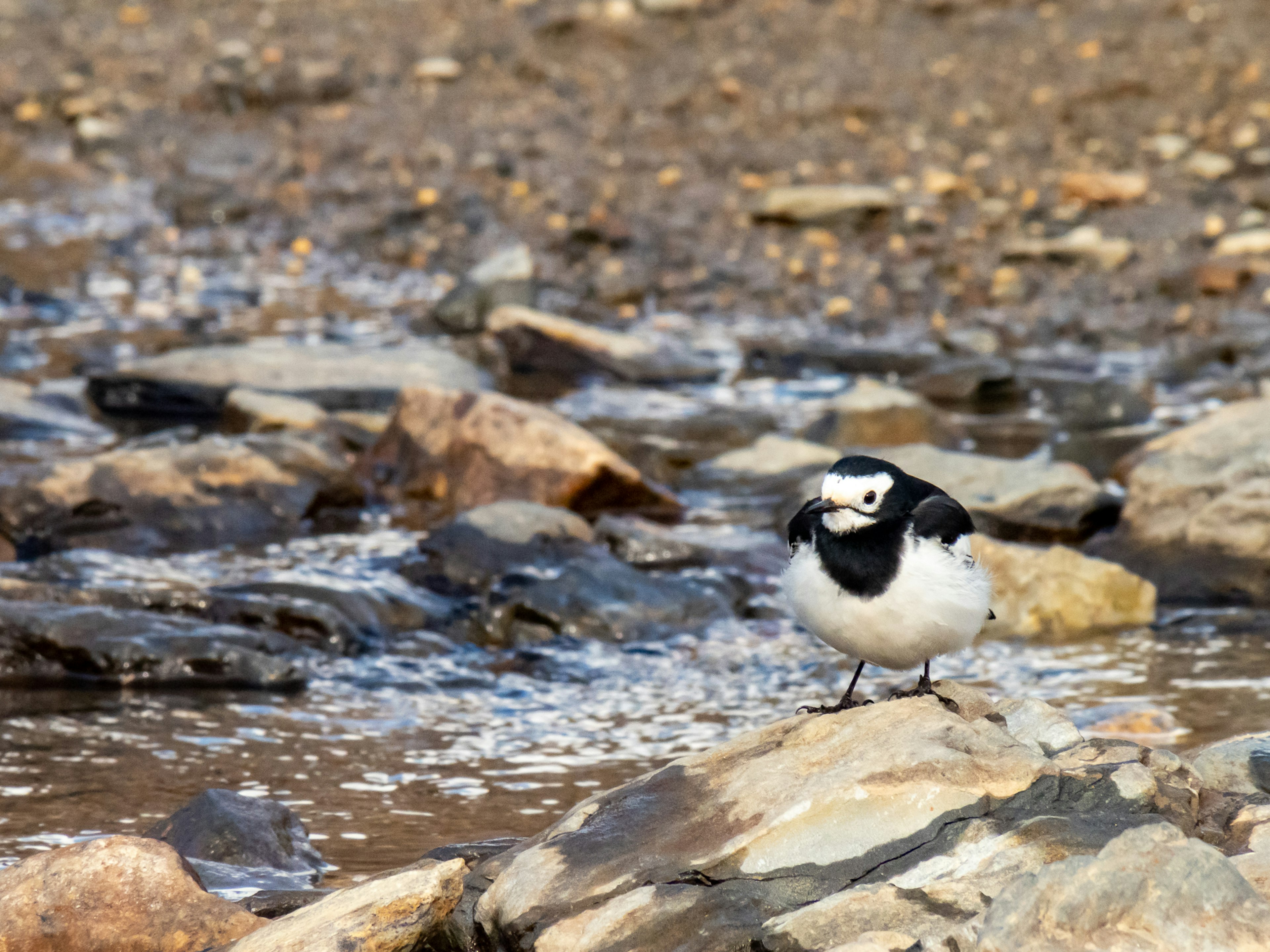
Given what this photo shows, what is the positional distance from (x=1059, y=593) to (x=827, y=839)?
12.8 feet

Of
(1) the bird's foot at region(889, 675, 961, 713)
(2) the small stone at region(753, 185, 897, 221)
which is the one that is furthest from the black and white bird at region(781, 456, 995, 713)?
(2) the small stone at region(753, 185, 897, 221)

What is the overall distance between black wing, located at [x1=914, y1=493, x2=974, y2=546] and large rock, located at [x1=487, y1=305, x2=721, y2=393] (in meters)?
7.48

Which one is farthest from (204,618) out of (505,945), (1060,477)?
(1060,477)

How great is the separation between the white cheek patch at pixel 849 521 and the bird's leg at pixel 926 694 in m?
0.46

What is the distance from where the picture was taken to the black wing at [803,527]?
4629 mm

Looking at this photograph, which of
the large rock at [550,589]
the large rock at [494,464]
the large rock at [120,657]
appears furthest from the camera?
the large rock at [494,464]

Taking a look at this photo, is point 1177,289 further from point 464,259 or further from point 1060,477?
point 464,259

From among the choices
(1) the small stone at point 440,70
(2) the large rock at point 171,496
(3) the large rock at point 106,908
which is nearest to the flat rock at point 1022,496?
(2) the large rock at point 171,496

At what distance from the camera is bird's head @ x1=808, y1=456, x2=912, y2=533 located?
4508 millimetres

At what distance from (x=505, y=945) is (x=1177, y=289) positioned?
34.9 feet

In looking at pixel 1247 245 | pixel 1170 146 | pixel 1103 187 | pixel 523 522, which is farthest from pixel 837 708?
pixel 1170 146

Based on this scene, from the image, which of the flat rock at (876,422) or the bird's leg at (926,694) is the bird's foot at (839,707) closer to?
the bird's leg at (926,694)

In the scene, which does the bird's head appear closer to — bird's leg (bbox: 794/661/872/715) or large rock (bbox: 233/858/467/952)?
bird's leg (bbox: 794/661/872/715)

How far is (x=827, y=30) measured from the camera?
16734mm
